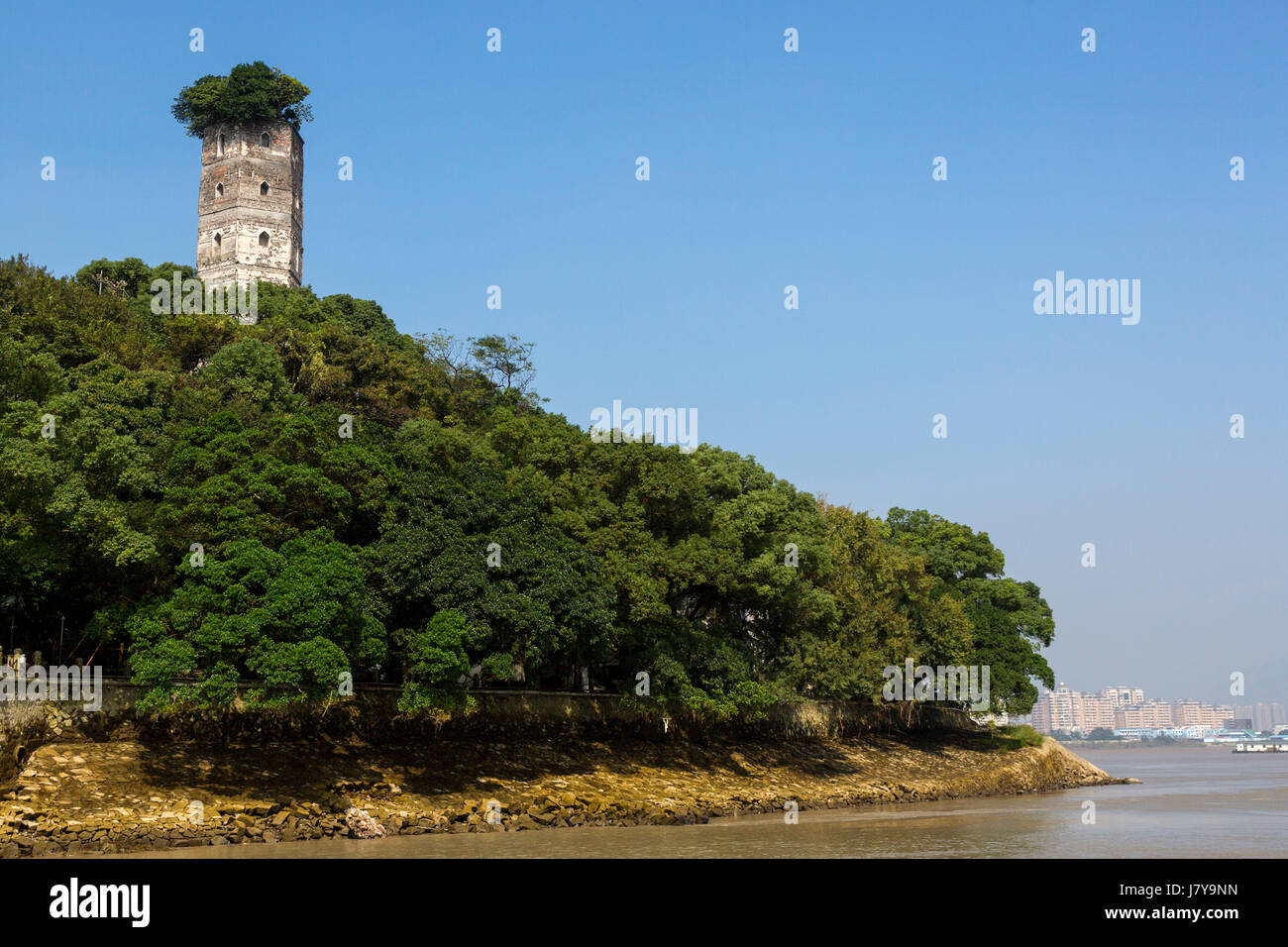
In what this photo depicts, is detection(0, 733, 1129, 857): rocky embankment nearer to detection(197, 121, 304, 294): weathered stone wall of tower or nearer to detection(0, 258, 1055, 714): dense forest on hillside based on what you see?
detection(0, 258, 1055, 714): dense forest on hillside

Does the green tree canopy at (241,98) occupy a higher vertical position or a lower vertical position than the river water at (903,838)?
higher

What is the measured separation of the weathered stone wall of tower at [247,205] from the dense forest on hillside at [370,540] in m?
15.7

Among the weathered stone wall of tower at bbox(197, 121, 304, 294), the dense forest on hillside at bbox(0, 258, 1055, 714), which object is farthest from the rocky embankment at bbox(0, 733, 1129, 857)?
the weathered stone wall of tower at bbox(197, 121, 304, 294)

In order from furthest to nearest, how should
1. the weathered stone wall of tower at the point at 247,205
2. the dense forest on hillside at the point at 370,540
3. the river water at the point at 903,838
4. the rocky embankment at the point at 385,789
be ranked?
the weathered stone wall of tower at the point at 247,205
the dense forest on hillside at the point at 370,540
the river water at the point at 903,838
the rocky embankment at the point at 385,789

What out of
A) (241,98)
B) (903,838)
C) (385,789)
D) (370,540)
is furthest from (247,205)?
(903,838)

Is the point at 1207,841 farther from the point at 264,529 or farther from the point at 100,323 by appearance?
the point at 100,323

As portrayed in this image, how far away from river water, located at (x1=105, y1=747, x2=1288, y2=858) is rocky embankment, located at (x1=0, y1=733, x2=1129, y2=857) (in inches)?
42.0

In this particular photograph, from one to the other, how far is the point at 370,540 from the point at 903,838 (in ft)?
54.8

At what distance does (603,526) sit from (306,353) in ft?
68.1

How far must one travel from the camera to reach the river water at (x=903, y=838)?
2564 centimetres

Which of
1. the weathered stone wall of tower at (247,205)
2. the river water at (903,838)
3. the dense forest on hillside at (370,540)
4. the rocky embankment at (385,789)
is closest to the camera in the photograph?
the rocky embankment at (385,789)

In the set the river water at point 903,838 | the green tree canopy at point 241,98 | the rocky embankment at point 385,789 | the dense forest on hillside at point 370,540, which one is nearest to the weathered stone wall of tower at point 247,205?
the green tree canopy at point 241,98

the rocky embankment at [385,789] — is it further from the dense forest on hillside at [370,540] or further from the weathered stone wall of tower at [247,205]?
the weathered stone wall of tower at [247,205]
